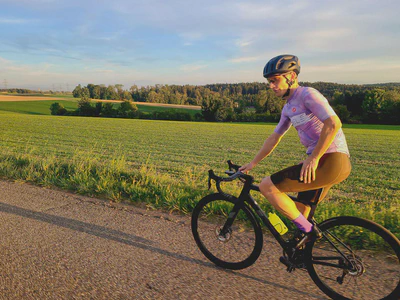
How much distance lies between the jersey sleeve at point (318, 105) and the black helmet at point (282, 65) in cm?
29

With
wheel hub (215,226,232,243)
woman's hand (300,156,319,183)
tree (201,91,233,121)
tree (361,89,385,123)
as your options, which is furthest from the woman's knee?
tree (361,89,385,123)

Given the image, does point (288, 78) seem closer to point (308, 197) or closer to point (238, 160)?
point (308, 197)

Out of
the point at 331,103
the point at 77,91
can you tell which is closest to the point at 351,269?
the point at 331,103

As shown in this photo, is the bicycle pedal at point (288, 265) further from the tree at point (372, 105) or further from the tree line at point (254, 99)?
the tree at point (372, 105)

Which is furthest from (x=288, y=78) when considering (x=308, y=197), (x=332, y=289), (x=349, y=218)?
(x=332, y=289)

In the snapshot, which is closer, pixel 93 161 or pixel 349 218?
pixel 349 218

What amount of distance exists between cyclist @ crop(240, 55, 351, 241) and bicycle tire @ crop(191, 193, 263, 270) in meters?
0.44

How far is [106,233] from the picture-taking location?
3680 millimetres

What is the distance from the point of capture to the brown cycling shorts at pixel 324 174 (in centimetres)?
243

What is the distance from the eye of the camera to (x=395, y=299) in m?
2.29

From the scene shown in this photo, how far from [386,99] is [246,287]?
84058 mm

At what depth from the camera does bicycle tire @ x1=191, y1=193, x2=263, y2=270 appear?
289 cm

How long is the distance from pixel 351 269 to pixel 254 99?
9962cm

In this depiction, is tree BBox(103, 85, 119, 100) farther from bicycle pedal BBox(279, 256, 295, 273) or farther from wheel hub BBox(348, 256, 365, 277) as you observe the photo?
wheel hub BBox(348, 256, 365, 277)
